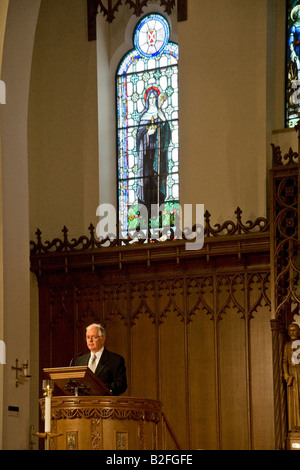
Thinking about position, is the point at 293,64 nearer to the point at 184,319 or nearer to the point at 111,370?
the point at 184,319

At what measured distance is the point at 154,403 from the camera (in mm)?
8938

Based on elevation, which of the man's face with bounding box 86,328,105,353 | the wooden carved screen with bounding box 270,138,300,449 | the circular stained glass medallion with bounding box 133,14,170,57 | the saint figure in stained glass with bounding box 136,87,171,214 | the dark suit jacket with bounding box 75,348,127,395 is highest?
the circular stained glass medallion with bounding box 133,14,170,57

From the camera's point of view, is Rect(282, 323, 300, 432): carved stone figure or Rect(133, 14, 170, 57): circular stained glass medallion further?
Rect(133, 14, 170, 57): circular stained glass medallion

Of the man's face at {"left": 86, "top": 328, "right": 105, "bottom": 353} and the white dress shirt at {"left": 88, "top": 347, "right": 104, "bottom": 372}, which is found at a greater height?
the man's face at {"left": 86, "top": 328, "right": 105, "bottom": 353}

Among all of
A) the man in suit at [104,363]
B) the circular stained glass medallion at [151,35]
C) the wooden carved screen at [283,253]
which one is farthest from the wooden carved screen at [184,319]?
the man in suit at [104,363]

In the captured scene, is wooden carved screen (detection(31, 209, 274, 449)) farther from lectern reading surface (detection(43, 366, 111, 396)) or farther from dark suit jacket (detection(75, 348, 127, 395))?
lectern reading surface (detection(43, 366, 111, 396))

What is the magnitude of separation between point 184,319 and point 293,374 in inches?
68.7

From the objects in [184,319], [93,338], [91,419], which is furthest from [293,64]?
[91,419]

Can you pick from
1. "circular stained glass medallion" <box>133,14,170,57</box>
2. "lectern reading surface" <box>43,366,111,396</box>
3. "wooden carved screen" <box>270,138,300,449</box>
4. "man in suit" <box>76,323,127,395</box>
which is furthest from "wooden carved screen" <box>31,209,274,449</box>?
"lectern reading surface" <box>43,366,111,396</box>

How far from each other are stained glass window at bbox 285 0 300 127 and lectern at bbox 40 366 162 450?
21.2 feet

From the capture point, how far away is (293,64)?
14.1 metres

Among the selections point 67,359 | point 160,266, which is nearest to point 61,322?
point 67,359

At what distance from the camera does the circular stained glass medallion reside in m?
15.3

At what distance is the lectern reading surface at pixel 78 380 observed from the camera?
8.39 m
